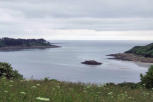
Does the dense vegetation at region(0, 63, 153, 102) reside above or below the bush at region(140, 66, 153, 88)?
above

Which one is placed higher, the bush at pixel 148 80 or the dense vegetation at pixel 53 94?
the dense vegetation at pixel 53 94

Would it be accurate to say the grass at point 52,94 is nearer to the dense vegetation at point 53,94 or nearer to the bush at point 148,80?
the dense vegetation at point 53,94

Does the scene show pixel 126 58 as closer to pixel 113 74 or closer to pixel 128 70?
pixel 128 70

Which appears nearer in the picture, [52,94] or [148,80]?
[52,94]

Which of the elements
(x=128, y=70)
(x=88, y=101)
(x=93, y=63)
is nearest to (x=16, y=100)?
(x=88, y=101)

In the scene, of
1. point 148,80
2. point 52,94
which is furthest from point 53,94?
point 148,80

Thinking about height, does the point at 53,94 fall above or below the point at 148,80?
above

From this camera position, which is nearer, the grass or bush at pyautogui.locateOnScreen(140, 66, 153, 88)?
the grass

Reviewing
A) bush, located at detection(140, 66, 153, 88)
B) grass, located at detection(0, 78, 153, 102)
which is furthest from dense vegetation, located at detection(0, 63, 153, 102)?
bush, located at detection(140, 66, 153, 88)

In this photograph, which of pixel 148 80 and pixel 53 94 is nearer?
pixel 53 94

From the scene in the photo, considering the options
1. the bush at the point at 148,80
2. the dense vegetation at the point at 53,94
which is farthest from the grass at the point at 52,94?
the bush at the point at 148,80

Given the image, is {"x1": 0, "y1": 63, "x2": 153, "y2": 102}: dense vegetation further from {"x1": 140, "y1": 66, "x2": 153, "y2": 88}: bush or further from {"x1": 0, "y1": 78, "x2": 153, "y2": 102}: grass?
{"x1": 140, "y1": 66, "x2": 153, "y2": 88}: bush

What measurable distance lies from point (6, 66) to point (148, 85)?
33.0ft

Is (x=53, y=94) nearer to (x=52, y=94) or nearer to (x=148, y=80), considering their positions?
(x=52, y=94)
